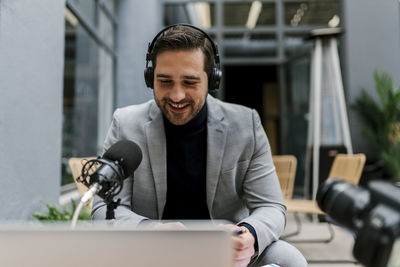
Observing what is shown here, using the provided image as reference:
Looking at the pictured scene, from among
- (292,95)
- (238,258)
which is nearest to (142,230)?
(238,258)

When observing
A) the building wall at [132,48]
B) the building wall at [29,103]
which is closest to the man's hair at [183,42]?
the building wall at [29,103]

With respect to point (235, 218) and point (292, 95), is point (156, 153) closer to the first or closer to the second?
point (235, 218)

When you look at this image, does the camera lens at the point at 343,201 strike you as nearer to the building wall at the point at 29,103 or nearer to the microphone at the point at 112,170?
the microphone at the point at 112,170

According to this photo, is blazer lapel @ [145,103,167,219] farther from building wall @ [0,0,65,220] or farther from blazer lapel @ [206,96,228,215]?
building wall @ [0,0,65,220]

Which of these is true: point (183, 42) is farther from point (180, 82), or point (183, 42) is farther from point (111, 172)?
point (111, 172)

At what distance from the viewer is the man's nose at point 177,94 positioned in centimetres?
110

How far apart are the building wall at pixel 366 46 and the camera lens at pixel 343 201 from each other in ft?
17.4

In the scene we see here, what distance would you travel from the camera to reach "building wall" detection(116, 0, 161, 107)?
5.46 m

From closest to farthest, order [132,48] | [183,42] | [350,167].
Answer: [183,42]
[350,167]
[132,48]

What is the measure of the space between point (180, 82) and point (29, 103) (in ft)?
4.67

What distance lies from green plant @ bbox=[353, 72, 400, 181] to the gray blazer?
433cm

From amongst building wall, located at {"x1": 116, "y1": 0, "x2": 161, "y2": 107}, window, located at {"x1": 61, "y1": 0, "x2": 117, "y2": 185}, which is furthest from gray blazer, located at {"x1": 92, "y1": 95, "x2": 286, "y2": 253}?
building wall, located at {"x1": 116, "y1": 0, "x2": 161, "y2": 107}

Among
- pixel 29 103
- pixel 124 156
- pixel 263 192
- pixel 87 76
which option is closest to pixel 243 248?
pixel 263 192

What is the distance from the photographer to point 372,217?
42 cm
